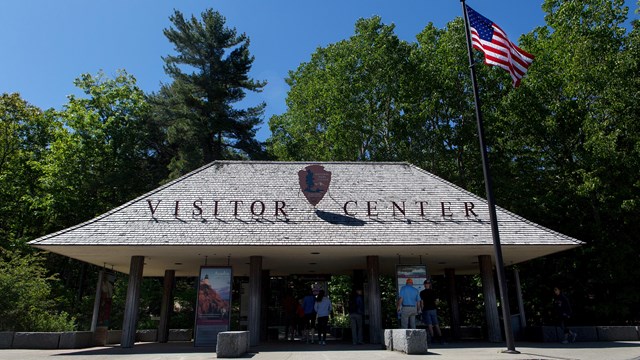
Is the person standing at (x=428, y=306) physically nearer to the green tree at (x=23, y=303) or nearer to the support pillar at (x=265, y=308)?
the support pillar at (x=265, y=308)

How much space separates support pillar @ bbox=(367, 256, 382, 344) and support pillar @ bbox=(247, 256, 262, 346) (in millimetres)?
4291

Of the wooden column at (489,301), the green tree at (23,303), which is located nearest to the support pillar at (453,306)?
the wooden column at (489,301)

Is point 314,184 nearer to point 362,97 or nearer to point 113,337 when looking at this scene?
point 113,337

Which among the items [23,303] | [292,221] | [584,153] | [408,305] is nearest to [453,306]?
[408,305]

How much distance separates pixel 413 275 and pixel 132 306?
1083 centimetres

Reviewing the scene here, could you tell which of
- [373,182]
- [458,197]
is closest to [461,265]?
[458,197]

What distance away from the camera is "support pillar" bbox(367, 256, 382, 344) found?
1691cm

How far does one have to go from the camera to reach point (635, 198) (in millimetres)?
23141

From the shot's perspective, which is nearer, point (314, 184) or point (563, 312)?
point (563, 312)

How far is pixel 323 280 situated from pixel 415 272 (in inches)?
335

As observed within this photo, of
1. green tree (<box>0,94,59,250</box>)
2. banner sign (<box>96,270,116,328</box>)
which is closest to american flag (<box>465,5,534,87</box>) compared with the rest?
banner sign (<box>96,270,116,328</box>)

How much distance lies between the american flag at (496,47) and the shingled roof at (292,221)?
608 cm

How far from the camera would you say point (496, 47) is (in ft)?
45.0

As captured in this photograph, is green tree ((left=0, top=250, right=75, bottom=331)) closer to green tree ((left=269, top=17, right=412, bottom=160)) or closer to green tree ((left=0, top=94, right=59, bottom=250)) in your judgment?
green tree ((left=0, top=94, right=59, bottom=250))
